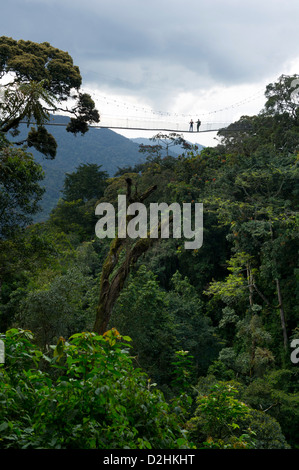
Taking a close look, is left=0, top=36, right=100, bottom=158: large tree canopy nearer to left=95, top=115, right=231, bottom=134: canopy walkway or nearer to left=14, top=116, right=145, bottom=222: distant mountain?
left=95, top=115, right=231, bottom=134: canopy walkway

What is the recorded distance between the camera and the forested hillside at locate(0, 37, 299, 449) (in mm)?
1739

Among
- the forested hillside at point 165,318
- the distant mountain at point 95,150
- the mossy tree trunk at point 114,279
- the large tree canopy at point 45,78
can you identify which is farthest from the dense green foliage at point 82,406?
the distant mountain at point 95,150

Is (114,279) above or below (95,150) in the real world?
below

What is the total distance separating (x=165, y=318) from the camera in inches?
410

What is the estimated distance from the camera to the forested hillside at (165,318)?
5.71ft

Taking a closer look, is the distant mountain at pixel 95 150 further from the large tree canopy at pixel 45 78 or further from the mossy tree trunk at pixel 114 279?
the mossy tree trunk at pixel 114 279

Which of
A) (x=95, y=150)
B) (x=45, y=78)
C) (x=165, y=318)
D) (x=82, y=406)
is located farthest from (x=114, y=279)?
(x=95, y=150)

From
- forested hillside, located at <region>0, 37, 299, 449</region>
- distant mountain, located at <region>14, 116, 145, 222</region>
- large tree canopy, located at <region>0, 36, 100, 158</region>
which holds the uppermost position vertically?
distant mountain, located at <region>14, 116, 145, 222</region>

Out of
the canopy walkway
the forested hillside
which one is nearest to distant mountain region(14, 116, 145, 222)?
the canopy walkway

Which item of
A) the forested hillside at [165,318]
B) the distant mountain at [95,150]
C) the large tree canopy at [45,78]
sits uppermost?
the distant mountain at [95,150]

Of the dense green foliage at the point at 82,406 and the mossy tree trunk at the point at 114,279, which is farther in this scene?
the mossy tree trunk at the point at 114,279

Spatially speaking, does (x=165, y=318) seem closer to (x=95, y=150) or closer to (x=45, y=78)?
(x=45, y=78)

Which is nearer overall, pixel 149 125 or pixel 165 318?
pixel 165 318

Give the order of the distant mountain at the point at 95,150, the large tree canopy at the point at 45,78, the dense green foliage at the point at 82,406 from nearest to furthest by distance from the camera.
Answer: the dense green foliage at the point at 82,406, the large tree canopy at the point at 45,78, the distant mountain at the point at 95,150
